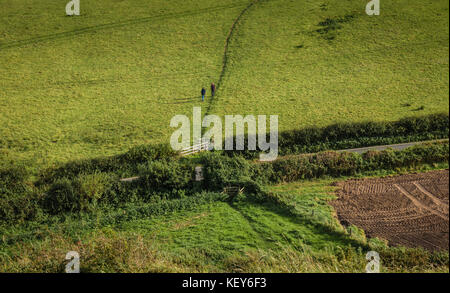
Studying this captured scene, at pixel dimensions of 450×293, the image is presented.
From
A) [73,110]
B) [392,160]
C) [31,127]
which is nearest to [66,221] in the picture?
[31,127]

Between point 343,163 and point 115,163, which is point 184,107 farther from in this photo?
point 343,163

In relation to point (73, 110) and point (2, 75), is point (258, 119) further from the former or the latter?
point (2, 75)

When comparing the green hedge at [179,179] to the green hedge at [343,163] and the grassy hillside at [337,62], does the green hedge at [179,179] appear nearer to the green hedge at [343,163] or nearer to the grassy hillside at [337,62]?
the green hedge at [343,163]

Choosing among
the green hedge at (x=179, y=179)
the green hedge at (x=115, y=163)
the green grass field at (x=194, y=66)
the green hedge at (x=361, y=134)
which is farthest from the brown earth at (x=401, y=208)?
the green hedge at (x=115, y=163)

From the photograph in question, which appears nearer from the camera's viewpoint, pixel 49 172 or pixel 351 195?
pixel 351 195

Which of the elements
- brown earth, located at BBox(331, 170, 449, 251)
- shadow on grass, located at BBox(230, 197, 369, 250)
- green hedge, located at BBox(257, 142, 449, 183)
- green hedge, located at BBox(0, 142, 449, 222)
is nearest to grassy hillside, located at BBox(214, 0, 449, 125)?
green hedge, located at BBox(257, 142, 449, 183)

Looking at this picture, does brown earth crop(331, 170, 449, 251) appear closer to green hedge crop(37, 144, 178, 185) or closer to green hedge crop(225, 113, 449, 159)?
green hedge crop(225, 113, 449, 159)

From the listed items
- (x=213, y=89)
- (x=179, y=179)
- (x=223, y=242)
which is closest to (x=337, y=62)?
(x=213, y=89)
